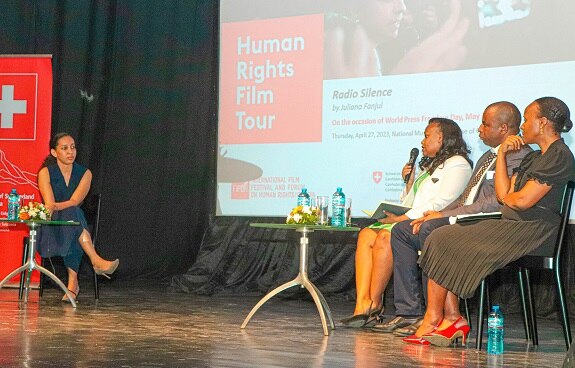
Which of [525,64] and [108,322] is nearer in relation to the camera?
[108,322]

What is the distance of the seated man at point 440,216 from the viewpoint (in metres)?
4.42

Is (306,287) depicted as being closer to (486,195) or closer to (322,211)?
(322,211)

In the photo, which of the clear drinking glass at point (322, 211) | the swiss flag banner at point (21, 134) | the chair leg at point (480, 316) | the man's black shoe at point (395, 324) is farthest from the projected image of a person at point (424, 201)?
the swiss flag banner at point (21, 134)

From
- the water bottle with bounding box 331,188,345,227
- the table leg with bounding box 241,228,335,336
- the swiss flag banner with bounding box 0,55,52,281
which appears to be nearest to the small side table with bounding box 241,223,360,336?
the table leg with bounding box 241,228,335,336

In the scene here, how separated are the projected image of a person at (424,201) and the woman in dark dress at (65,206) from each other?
6.75 ft

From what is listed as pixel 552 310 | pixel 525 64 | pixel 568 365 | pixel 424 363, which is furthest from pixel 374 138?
pixel 568 365

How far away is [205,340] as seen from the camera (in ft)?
13.2

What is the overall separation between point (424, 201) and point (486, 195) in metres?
0.35

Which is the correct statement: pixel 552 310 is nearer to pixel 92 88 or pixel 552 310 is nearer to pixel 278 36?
pixel 278 36

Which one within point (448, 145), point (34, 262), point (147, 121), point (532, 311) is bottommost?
point (532, 311)

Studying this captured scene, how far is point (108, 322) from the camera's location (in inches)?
187

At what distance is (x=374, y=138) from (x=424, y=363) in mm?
2992

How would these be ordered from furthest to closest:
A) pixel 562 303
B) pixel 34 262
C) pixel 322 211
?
pixel 34 262
pixel 322 211
pixel 562 303

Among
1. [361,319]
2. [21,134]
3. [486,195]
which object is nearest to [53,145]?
[21,134]
